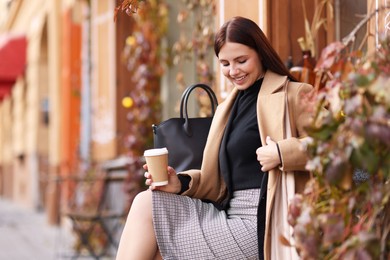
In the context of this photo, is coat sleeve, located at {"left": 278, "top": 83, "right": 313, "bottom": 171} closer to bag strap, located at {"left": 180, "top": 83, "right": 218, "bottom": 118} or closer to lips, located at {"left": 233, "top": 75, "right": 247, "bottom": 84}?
lips, located at {"left": 233, "top": 75, "right": 247, "bottom": 84}

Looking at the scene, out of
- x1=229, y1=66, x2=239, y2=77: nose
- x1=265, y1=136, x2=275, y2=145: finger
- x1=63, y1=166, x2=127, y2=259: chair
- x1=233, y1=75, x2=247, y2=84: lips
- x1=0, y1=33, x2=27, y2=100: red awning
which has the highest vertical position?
x1=0, y1=33, x2=27, y2=100: red awning

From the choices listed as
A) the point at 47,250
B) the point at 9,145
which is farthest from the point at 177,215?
the point at 9,145

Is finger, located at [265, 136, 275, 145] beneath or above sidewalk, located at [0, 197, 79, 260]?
above

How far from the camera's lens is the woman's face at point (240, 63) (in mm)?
3723

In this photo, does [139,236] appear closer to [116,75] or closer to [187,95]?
[187,95]

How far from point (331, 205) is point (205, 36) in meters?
4.35

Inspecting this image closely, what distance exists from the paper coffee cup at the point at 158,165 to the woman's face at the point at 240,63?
0.46m

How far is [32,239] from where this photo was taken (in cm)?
1157

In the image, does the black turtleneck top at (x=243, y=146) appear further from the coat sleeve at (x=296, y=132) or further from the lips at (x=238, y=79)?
the coat sleeve at (x=296, y=132)

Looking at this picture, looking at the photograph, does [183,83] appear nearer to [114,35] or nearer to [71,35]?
[114,35]

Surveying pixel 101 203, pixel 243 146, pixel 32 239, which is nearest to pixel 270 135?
pixel 243 146

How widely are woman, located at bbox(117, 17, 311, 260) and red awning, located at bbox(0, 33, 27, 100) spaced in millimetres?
14059

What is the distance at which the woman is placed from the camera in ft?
11.5

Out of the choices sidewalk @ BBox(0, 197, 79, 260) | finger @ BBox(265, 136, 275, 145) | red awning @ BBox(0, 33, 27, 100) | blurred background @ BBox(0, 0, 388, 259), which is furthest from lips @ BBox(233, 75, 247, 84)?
red awning @ BBox(0, 33, 27, 100)
